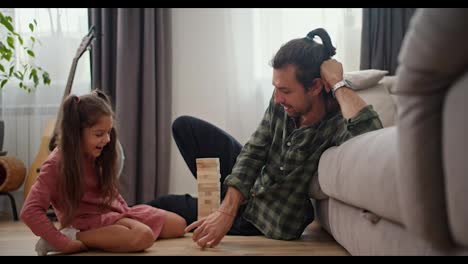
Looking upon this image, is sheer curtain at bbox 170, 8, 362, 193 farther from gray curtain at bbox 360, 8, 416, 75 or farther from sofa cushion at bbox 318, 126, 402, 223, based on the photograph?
sofa cushion at bbox 318, 126, 402, 223

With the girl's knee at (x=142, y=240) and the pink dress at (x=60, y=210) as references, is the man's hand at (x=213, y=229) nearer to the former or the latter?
the girl's knee at (x=142, y=240)

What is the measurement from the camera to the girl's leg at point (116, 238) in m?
1.69

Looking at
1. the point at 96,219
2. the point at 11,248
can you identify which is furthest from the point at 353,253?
the point at 11,248

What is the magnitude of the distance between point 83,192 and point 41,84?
2.01 meters

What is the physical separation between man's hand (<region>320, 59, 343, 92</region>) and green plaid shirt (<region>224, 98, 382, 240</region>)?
11 centimetres

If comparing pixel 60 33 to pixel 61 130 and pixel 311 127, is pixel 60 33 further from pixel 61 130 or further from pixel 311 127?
pixel 311 127

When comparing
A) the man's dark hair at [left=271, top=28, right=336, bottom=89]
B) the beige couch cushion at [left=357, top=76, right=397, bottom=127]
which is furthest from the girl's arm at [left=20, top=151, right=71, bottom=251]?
the beige couch cushion at [left=357, top=76, right=397, bottom=127]

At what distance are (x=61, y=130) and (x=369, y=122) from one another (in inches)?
35.0

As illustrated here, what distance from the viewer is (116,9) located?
11.5 feet

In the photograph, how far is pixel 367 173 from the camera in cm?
115

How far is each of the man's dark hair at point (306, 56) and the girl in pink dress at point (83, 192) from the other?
0.56 m

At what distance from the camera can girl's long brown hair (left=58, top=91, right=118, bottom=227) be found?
1.67 m

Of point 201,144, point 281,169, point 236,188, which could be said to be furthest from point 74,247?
point 201,144

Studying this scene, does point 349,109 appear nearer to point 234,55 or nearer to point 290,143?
point 290,143
